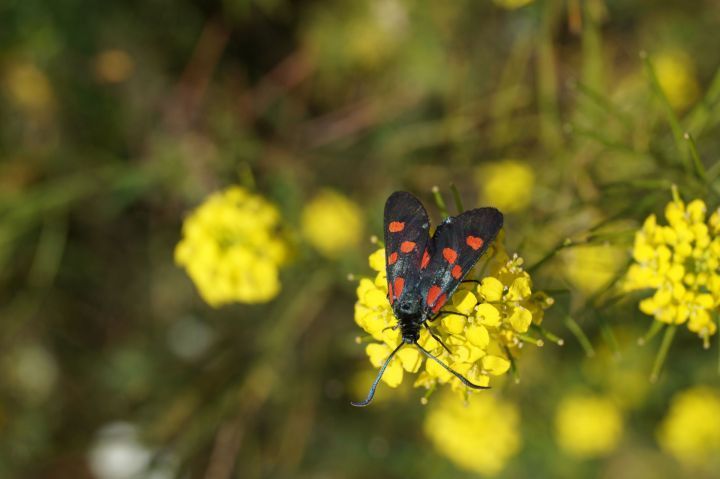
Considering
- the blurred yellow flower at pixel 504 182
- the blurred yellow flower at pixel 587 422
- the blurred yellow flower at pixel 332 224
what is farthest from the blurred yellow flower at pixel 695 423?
the blurred yellow flower at pixel 332 224

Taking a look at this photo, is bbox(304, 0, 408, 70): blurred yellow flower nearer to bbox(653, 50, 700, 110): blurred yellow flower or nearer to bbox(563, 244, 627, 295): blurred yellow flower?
bbox(653, 50, 700, 110): blurred yellow flower

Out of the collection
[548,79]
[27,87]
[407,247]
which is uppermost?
[27,87]

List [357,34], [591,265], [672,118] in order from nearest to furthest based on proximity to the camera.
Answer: [672,118]
[591,265]
[357,34]

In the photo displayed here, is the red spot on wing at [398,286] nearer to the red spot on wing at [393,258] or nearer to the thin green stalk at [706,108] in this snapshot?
the red spot on wing at [393,258]

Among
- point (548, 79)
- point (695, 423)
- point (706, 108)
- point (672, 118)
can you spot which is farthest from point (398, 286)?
point (695, 423)

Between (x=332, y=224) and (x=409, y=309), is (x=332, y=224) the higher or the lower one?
the higher one

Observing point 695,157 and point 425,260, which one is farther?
point 695,157

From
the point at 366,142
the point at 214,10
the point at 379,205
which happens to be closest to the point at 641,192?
the point at 379,205

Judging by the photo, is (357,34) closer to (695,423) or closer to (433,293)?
(433,293)

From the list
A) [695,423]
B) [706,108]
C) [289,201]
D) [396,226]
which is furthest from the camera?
[695,423]
